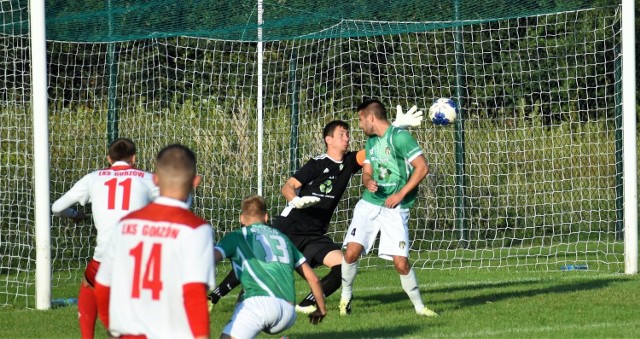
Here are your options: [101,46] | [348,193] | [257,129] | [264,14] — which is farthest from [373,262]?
[101,46]

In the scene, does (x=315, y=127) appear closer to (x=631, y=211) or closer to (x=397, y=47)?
(x=397, y=47)

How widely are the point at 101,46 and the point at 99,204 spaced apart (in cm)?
861

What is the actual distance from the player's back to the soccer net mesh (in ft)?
22.4

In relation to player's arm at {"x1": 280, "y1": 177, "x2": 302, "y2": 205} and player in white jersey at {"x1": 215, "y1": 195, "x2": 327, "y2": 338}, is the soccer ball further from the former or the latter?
player in white jersey at {"x1": 215, "y1": 195, "x2": 327, "y2": 338}

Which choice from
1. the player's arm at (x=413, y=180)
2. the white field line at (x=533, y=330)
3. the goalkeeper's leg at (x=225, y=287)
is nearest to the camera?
the white field line at (x=533, y=330)

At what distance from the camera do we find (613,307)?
34.9 ft

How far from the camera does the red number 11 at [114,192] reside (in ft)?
26.9

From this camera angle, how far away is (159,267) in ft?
16.8

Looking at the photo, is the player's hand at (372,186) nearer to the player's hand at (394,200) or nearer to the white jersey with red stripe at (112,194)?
the player's hand at (394,200)

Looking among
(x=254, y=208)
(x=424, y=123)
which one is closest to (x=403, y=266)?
(x=254, y=208)

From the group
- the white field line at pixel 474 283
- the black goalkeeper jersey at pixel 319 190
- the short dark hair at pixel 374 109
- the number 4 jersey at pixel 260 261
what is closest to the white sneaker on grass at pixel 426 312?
the black goalkeeper jersey at pixel 319 190

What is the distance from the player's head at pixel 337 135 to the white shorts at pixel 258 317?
402 cm

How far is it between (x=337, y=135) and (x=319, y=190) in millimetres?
554

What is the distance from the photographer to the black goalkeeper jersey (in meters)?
11.0
